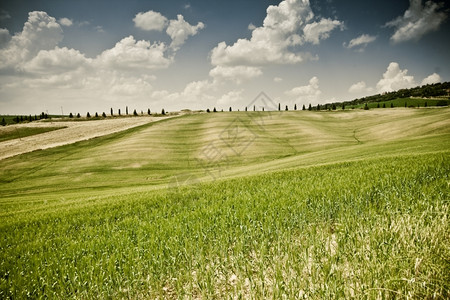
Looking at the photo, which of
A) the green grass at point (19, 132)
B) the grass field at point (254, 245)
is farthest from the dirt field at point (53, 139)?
the grass field at point (254, 245)

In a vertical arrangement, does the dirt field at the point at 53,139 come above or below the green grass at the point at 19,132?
below

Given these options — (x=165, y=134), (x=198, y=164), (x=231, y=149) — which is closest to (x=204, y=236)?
(x=198, y=164)

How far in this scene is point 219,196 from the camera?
397 inches

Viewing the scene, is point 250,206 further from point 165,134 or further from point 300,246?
point 165,134

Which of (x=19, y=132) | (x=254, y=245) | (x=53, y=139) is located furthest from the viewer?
(x=19, y=132)

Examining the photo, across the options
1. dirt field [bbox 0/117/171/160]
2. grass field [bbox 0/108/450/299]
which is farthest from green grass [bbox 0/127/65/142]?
grass field [bbox 0/108/450/299]

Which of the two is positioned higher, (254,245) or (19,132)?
(19,132)

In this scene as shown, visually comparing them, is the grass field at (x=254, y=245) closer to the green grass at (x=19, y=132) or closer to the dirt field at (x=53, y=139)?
the dirt field at (x=53, y=139)

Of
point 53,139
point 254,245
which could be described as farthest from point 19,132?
point 254,245

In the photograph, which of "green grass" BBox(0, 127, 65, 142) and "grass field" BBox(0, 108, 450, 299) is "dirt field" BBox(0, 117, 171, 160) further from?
"grass field" BBox(0, 108, 450, 299)

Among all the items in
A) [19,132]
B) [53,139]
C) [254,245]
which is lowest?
[254,245]

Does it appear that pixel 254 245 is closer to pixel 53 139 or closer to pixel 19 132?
pixel 53 139

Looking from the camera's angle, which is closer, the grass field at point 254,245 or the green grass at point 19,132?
the grass field at point 254,245

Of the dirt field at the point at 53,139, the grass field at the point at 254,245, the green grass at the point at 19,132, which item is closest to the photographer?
the grass field at the point at 254,245
